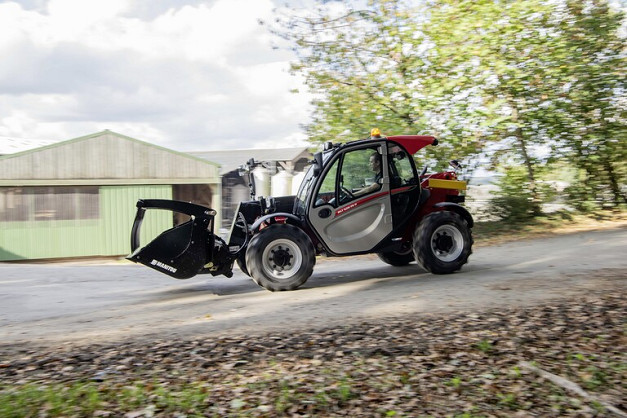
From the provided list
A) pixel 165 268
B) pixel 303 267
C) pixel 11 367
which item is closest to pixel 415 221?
pixel 303 267

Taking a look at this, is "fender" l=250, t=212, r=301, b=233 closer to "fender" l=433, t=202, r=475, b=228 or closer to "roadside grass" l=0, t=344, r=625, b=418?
"fender" l=433, t=202, r=475, b=228

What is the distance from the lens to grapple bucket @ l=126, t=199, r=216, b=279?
790 centimetres

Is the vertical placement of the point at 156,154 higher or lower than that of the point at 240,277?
higher

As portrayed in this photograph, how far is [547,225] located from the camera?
598 inches

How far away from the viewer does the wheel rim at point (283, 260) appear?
808 centimetres

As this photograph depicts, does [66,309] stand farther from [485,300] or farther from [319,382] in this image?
[485,300]

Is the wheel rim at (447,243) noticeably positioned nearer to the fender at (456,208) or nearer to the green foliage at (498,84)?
the fender at (456,208)

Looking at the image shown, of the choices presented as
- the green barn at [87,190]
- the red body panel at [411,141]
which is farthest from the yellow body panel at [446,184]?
the green barn at [87,190]

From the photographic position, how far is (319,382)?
4.76m

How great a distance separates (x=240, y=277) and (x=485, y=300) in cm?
439

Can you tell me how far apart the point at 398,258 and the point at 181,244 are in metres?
3.93

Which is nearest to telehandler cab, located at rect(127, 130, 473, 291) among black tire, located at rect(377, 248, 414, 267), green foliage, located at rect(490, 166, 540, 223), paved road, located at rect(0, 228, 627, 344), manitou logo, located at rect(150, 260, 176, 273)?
manitou logo, located at rect(150, 260, 176, 273)

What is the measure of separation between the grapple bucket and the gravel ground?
219 centimetres

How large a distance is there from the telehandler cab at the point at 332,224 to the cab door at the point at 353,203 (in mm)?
14
